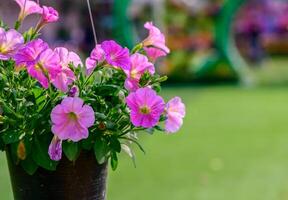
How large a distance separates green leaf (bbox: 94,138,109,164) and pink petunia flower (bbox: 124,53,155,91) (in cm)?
15

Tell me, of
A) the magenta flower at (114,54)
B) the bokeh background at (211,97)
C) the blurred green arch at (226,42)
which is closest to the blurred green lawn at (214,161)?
the bokeh background at (211,97)

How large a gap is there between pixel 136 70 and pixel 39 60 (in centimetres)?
25

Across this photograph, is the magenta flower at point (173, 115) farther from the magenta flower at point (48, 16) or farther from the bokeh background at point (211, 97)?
the bokeh background at point (211, 97)

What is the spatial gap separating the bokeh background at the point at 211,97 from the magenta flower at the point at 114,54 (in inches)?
83.8

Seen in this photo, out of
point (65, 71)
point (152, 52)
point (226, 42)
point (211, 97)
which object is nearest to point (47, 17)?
point (65, 71)

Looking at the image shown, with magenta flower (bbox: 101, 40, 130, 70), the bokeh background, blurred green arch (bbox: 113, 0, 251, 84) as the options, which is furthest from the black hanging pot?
blurred green arch (bbox: 113, 0, 251, 84)

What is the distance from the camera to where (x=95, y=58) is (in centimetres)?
155

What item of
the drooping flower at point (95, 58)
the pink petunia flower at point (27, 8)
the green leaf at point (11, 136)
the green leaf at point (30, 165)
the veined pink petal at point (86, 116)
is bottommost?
the green leaf at point (30, 165)

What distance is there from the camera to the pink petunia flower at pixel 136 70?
1.54m

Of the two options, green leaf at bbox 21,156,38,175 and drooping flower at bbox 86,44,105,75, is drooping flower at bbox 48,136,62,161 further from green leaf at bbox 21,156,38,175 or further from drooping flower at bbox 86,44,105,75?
drooping flower at bbox 86,44,105,75

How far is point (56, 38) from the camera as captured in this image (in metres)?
15.8

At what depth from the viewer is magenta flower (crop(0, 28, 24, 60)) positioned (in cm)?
154

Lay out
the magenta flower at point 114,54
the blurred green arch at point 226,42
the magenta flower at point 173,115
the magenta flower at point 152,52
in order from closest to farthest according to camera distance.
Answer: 1. the magenta flower at point 114,54
2. the magenta flower at point 173,115
3. the magenta flower at point 152,52
4. the blurred green arch at point 226,42

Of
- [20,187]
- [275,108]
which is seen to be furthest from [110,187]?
[275,108]
